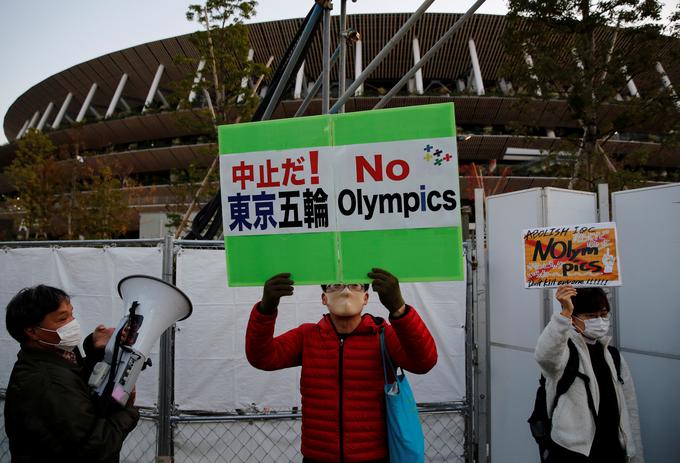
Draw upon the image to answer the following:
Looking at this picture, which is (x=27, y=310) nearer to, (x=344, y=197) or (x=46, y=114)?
(x=344, y=197)

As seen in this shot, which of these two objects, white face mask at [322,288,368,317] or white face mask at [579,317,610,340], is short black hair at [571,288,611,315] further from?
white face mask at [322,288,368,317]

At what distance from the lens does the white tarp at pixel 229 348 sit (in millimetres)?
4195

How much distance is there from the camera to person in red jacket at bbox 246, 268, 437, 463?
7.49 ft

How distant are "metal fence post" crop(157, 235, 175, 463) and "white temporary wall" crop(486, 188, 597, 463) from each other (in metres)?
3.03

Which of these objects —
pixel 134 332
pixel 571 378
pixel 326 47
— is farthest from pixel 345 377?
pixel 326 47

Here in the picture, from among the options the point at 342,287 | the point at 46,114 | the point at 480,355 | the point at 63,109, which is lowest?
the point at 480,355

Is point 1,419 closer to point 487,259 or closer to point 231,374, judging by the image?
point 231,374

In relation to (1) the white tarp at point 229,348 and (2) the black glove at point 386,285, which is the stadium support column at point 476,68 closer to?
(1) the white tarp at point 229,348

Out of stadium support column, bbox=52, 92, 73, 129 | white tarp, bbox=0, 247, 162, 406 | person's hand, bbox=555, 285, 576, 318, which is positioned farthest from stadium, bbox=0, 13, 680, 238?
person's hand, bbox=555, 285, 576, 318

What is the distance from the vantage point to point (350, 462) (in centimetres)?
228

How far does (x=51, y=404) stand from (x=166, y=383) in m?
2.25

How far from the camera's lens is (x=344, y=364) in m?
2.41

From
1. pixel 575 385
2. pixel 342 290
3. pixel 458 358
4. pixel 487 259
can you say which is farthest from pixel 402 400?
pixel 487 259

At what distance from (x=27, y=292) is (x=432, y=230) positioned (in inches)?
82.3
